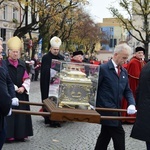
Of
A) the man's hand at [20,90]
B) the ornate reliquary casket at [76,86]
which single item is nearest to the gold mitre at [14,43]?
the man's hand at [20,90]

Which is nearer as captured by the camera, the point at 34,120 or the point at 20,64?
the point at 20,64

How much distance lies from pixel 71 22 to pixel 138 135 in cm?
4398

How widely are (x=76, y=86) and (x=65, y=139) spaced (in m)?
3.44

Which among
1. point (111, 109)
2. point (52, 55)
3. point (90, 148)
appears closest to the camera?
point (111, 109)

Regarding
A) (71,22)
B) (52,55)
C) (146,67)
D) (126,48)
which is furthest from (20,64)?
(71,22)

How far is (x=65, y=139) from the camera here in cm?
782

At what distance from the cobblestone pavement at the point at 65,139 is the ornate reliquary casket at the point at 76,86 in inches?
104

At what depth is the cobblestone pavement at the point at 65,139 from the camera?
23.5 ft

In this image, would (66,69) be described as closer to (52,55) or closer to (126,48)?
(126,48)

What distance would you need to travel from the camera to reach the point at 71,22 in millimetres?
48031

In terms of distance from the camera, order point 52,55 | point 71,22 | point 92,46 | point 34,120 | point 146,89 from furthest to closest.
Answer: point 92,46 → point 71,22 → point 34,120 → point 52,55 → point 146,89

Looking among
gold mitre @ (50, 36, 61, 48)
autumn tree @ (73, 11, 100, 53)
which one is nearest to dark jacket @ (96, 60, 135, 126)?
gold mitre @ (50, 36, 61, 48)

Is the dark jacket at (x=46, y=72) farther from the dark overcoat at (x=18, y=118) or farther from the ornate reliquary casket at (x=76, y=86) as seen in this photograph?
the ornate reliquary casket at (x=76, y=86)

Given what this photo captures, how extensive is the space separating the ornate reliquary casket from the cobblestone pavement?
8.69 feet
